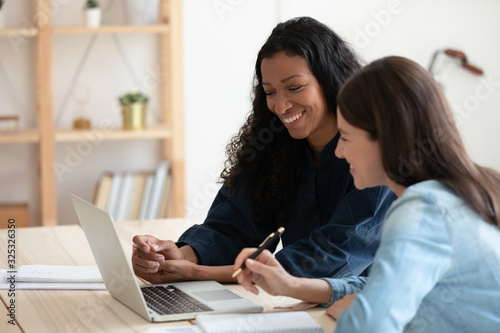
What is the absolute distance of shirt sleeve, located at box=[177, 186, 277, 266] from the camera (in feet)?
6.81

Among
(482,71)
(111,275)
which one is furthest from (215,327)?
(482,71)

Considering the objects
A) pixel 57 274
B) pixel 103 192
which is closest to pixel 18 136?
pixel 103 192

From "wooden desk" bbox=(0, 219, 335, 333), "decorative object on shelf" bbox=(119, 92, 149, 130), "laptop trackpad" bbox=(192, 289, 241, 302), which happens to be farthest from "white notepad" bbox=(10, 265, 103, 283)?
"decorative object on shelf" bbox=(119, 92, 149, 130)

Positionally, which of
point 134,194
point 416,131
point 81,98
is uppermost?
point 416,131

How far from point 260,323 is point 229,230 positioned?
671 millimetres

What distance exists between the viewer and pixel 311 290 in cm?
158

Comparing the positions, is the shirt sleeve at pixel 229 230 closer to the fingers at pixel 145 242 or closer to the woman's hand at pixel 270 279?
the fingers at pixel 145 242

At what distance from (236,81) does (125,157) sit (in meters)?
0.70

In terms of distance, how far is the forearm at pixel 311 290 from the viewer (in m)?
1.55

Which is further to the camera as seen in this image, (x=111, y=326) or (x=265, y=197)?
(x=265, y=197)

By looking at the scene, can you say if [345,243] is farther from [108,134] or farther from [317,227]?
[108,134]

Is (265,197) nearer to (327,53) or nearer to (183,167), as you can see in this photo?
(327,53)

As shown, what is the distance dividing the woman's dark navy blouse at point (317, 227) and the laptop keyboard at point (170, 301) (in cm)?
26

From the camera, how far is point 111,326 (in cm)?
152
